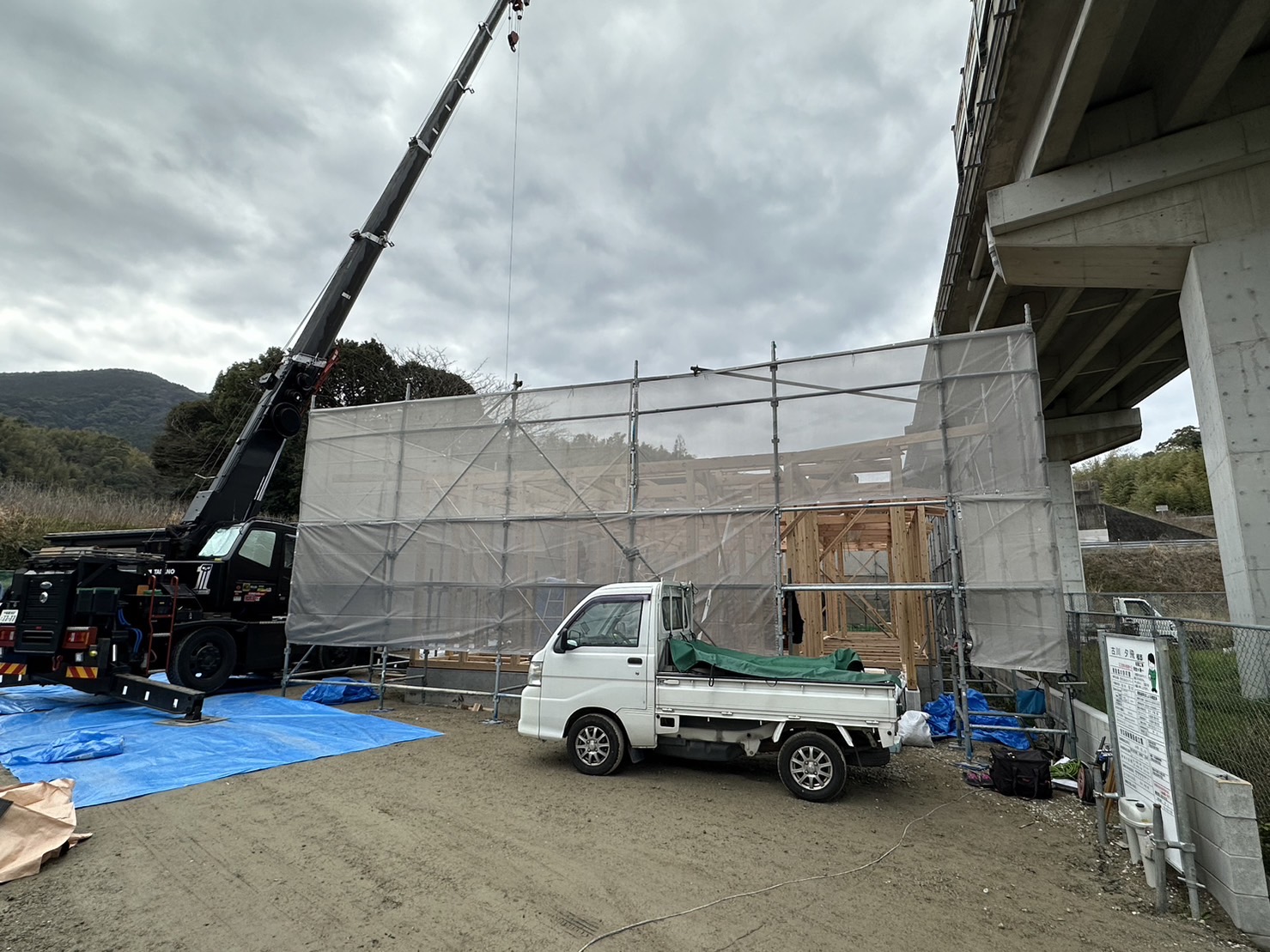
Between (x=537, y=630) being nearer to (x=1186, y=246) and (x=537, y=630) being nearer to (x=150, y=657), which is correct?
(x=150, y=657)

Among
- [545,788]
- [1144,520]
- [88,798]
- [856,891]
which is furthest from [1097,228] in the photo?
[1144,520]

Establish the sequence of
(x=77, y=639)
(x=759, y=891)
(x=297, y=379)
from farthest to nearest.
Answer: (x=297, y=379) < (x=77, y=639) < (x=759, y=891)

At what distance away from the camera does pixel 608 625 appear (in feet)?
23.7

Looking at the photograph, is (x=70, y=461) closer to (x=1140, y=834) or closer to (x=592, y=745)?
(x=592, y=745)

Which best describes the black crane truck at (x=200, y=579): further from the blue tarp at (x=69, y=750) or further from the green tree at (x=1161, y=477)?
the green tree at (x=1161, y=477)

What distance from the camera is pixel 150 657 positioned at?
10.2 meters

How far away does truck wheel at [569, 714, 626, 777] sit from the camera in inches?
272

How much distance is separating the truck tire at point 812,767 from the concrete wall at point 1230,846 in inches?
101

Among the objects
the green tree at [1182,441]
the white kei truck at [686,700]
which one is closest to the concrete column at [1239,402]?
the white kei truck at [686,700]

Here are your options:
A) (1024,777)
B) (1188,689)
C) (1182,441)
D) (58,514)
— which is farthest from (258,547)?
(1182,441)

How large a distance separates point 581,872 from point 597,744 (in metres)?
2.46

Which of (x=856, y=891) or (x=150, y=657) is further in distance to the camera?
(x=150, y=657)

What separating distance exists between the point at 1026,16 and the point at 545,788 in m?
9.98

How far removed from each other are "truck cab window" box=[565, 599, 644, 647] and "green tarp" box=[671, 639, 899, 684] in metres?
0.48
